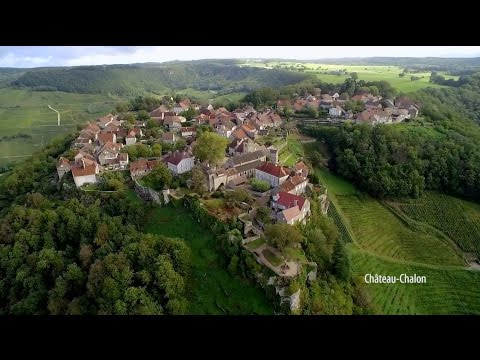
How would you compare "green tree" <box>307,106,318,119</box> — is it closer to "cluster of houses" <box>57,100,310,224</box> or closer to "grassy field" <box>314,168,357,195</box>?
"cluster of houses" <box>57,100,310,224</box>

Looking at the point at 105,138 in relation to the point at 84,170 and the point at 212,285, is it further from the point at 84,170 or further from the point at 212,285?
the point at 212,285

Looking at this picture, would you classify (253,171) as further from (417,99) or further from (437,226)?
(417,99)

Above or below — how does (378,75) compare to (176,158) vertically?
above

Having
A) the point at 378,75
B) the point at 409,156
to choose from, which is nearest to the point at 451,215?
the point at 409,156

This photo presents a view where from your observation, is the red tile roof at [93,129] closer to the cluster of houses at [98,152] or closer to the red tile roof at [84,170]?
the cluster of houses at [98,152]

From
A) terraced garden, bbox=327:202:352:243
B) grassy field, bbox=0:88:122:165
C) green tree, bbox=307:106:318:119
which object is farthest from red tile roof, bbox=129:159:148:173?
grassy field, bbox=0:88:122:165

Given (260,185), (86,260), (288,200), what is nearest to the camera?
(86,260)

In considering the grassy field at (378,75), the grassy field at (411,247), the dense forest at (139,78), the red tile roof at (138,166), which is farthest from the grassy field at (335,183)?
the dense forest at (139,78)

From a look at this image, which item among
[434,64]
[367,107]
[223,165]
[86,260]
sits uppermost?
[434,64]
